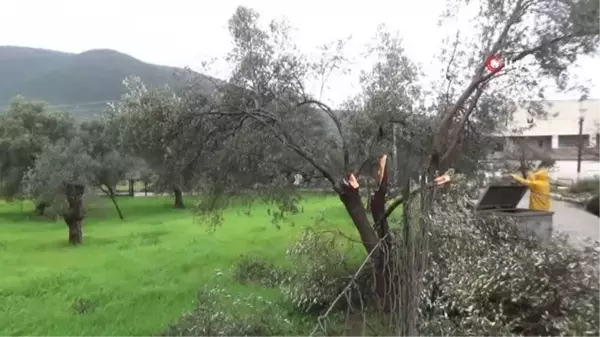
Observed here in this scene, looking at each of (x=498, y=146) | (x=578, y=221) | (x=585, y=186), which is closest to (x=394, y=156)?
(x=498, y=146)

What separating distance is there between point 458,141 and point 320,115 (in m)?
2.37

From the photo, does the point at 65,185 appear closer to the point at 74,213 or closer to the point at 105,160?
→ the point at 74,213

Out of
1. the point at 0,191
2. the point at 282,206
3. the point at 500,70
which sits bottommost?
the point at 0,191

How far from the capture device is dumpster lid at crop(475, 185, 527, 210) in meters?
11.5

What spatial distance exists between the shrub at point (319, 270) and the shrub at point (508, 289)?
2205mm

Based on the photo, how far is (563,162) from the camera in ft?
170

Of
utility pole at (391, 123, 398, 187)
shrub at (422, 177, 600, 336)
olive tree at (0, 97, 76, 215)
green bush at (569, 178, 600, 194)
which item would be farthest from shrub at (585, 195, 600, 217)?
olive tree at (0, 97, 76, 215)

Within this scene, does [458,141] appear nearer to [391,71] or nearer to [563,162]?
[391,71]

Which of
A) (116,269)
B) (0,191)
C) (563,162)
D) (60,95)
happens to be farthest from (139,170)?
(563,162)

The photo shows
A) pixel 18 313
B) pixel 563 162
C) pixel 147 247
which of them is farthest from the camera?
pixel 563 162

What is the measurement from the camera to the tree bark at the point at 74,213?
64.1 ft

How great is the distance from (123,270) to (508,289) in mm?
9298

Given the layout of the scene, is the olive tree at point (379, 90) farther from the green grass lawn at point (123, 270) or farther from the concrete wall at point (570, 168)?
the concrete wall at point (570, 168)

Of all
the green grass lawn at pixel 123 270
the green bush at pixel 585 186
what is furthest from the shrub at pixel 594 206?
the green grass lawn at pixel 123 270
